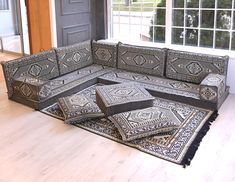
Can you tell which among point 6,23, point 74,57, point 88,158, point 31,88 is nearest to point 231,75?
point 74,57

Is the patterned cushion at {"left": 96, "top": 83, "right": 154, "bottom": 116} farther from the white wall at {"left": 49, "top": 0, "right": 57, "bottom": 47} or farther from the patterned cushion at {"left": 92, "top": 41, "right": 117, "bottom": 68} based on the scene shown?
the white wall at {"left": 49, "top": 0, "right": 57, "bottom": 47}

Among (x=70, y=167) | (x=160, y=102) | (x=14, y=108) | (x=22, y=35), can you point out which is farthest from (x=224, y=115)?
(x=22, y=35)

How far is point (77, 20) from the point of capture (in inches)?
203

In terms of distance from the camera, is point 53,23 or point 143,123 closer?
point 143,123

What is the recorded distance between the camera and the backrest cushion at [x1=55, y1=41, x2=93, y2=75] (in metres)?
4.66

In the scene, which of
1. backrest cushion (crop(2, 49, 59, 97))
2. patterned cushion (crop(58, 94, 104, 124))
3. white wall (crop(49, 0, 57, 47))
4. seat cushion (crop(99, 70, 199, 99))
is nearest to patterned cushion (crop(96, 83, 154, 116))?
patterned cushion (crop(58, 94, 104, 124))

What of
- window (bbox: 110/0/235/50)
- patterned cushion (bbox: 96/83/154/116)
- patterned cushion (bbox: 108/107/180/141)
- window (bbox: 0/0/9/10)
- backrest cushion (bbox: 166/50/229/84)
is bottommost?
patterned cushion (bbox: 108/107/180/141)

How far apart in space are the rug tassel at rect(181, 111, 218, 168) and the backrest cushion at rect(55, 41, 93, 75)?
7.69 ft

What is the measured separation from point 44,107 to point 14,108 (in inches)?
16.2

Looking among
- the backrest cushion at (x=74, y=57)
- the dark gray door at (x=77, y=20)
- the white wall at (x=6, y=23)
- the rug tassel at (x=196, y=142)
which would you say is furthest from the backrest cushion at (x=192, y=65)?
the white wall at (x=6, y=23)

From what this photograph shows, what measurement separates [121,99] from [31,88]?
3.99 feet

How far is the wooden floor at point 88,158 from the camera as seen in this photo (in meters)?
2.57

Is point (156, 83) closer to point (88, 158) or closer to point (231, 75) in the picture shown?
point (231, 75)

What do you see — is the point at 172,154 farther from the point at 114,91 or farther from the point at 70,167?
the point at 114,91
